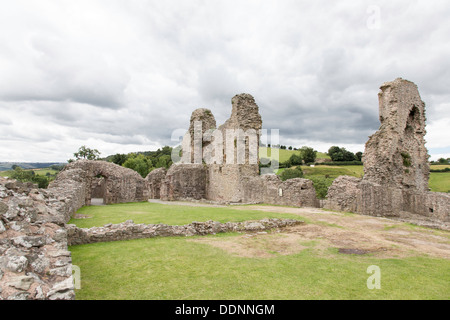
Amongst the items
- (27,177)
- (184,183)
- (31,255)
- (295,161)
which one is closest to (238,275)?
(31,255)

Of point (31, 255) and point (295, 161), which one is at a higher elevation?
point (295, 161)

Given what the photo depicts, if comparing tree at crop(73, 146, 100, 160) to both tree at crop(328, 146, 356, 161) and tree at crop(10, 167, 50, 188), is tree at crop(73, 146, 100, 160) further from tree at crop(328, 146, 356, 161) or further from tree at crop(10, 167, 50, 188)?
tree at crop(328, 146, 356, 161)

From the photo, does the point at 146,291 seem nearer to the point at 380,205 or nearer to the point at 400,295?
the point at 400,295

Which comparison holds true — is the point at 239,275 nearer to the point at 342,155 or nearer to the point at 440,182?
the point at 440,182

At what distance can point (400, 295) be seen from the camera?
4.51 metres

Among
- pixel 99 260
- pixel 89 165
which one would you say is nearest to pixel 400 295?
pixel 99 260

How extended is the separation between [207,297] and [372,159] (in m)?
17.0

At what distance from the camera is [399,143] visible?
18.6 meters

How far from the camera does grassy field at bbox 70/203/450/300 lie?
14.8 ft

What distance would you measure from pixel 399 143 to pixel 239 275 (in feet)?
59.4

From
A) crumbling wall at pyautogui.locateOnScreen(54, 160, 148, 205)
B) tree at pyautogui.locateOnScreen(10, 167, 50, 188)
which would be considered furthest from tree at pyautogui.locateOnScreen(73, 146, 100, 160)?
crumbling wall at pyautogui.locateOnScreen(54, 160, 148, 205)

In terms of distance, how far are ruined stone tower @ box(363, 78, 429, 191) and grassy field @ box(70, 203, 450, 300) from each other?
12427 millimetres
